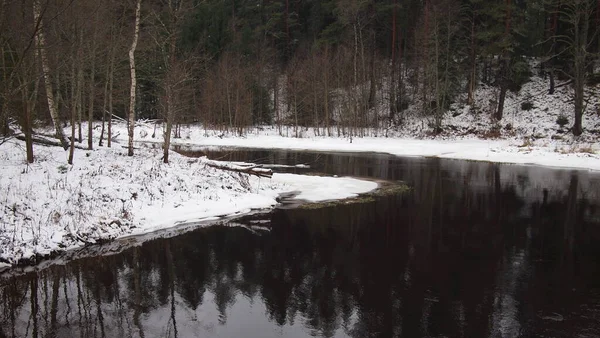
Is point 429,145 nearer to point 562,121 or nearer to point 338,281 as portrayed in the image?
point 562,121

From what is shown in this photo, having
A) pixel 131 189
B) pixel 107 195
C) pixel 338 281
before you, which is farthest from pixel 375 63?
pixel 338 281

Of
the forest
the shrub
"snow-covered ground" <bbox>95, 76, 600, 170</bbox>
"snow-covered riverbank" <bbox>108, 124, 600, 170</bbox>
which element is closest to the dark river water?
"snow-covered riverbank" <bbox>108, 124, 600, 170</bbox>

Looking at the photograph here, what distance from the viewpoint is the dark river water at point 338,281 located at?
6.60 meters

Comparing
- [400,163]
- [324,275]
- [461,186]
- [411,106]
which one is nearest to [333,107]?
[411,106]

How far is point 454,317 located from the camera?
6.77 metres

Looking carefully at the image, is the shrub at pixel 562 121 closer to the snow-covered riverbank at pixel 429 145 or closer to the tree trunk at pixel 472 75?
the snow-covered riverbank at pixel 429 145

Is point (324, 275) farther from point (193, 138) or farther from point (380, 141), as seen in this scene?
point (193, 138)

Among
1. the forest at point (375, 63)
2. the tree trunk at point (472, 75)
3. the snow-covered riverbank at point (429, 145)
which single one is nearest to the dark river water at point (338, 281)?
the snow-covered riverbank at point (429, 145)

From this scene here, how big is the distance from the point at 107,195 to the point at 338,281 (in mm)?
7703

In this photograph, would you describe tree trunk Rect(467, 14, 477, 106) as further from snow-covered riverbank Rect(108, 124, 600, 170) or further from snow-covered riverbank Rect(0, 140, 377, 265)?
snow-covered riverbank Rect(0, 140, 377, 265)

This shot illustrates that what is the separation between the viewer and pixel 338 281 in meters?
8.29

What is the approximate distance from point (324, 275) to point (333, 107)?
46.8 m

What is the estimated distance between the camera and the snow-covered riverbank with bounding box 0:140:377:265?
1029 cm

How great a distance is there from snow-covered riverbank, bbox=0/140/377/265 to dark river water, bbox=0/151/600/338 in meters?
1.29
